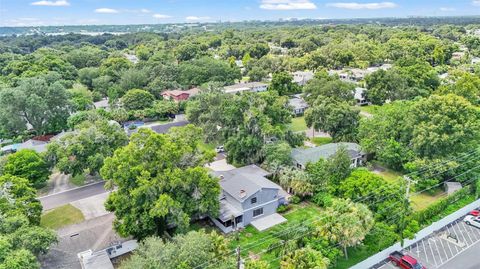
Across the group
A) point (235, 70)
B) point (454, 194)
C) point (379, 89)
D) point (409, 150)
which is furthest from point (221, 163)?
point (235, 70)

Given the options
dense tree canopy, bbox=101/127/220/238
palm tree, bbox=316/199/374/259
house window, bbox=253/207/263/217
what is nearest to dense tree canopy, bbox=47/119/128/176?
dense tree canopy, bbox=101/127/220/238

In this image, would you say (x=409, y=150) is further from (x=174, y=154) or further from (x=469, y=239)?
(x=174, y=154)

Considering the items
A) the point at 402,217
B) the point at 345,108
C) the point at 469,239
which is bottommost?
the point at 469,239

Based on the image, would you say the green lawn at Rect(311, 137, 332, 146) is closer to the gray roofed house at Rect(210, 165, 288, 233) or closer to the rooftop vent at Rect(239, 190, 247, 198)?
the gray roofed house at Rect(210, 165, 288, 233)

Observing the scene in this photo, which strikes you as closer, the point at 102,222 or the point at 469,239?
the point at 469,239

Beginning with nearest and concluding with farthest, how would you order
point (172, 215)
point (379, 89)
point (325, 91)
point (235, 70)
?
point (172, 215) < point (325, 91) < point (379, 89) < point (235, 70)

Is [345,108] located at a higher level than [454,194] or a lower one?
higher
